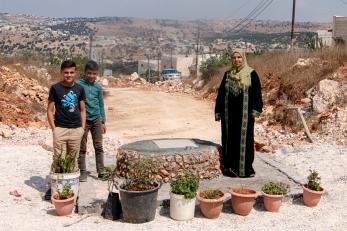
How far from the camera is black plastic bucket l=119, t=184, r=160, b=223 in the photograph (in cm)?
496

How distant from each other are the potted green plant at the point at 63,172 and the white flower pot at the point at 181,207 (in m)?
1.23

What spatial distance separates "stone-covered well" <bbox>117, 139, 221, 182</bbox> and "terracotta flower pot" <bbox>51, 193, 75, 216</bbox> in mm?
1163

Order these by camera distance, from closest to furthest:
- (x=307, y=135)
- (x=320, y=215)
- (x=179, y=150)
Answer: (x=320, y=215), (x=179, y=150), (x=307, y=135)

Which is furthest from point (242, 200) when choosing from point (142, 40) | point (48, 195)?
point (142, 40)

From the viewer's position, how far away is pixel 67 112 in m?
5.40

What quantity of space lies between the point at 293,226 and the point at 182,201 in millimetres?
1298

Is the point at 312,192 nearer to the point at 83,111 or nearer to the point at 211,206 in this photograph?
the point at 211,206

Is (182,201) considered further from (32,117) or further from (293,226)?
(32,117)

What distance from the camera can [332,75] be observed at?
13.4 metres

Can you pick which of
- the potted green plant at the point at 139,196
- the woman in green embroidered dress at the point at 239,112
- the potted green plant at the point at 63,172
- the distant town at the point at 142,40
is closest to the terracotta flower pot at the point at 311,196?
the woman in green embroidered dress at the point at 239,112

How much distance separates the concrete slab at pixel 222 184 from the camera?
17.7 ft

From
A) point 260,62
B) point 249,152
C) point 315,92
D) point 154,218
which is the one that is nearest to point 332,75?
point 315,92

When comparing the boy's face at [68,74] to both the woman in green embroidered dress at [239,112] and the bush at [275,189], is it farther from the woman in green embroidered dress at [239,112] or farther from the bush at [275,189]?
the bush at [275,189]

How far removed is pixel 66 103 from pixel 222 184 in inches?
93.8
